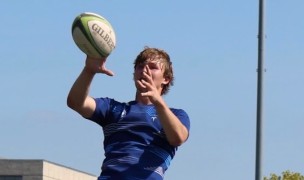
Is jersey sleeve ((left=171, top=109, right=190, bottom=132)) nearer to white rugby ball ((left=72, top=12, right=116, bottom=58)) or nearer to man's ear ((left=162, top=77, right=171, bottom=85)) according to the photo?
man's ear ((left=162, top=77, right=171, bottom=85))

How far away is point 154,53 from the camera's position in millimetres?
9812

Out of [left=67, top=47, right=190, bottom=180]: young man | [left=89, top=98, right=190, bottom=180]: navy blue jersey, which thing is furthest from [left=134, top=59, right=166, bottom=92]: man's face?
[left=89, top=98, right=190, bottom=180]: navy blue jersey

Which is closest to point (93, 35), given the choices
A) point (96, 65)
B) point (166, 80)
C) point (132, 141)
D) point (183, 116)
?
point (96, 65)

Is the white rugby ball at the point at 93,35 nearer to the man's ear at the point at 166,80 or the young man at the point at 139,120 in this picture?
the young man at the point at 139,120

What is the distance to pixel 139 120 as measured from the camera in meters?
9.60

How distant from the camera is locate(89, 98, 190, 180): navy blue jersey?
9.38 m

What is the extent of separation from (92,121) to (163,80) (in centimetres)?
68

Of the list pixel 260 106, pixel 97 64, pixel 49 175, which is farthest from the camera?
pixel 49 175

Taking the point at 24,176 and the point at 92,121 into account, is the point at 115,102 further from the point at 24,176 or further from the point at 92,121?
the point at 24,176

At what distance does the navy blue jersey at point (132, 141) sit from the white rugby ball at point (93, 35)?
0.51 m

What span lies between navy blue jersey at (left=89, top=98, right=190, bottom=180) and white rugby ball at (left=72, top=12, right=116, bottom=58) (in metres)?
0.51

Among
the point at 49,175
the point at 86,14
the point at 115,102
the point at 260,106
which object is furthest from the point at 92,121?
the point at 49,175

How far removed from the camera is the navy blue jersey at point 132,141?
369 inches

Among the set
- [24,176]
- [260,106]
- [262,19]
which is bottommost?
[260,106]
